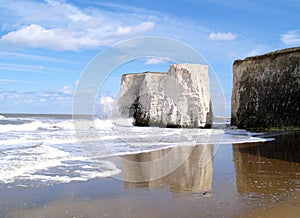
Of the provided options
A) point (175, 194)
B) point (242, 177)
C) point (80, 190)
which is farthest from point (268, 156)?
point (80, 190)

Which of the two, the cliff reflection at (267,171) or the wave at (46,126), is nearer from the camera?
the cliff reflection at (267,171)

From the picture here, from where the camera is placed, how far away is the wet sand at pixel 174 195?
3516 mm

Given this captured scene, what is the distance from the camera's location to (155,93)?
91.4ft

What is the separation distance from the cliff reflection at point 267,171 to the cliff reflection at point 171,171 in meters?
0.56

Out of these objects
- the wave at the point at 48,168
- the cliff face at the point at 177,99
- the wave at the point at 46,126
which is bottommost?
the wave at the point at 48,168

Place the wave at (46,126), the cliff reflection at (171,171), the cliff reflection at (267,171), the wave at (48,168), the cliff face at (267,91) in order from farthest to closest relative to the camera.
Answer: the cliff face at (267,91), the wave at (46,126), the wave at (48,168), the cliff reflection at (171,171), the cliff reflection at (267,171)

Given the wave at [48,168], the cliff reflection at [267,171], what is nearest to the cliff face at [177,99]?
the cliff reflection at [267,171]

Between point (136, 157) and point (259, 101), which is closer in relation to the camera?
point (136, 157)

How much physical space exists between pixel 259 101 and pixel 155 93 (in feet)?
29.3

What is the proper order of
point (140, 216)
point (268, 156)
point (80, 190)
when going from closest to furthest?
point (140, 216), point (80, 190), point (268, 156)

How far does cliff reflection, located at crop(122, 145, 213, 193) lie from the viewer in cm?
488

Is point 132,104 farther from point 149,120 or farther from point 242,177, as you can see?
point 242,177

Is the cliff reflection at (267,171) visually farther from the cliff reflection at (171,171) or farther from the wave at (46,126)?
the wave at (46,126)

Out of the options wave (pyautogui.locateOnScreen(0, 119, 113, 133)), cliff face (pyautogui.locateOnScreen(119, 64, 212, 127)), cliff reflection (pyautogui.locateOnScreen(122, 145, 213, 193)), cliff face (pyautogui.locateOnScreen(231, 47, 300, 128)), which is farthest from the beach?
cliff face (pyautogui.locateOnScreen(119, 64, 212, 127))
